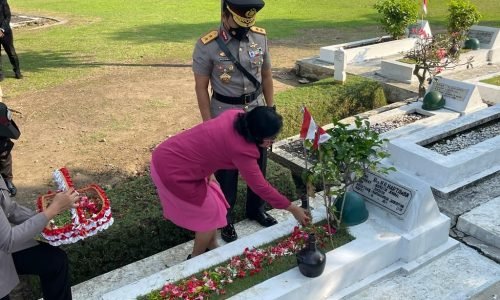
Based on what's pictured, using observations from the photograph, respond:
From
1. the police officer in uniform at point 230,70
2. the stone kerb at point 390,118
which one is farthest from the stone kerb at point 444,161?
the police officer in uniform at point 230,70

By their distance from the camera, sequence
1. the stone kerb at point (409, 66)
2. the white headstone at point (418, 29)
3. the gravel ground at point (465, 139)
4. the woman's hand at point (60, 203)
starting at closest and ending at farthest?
1. the woman's hand at point (60, 203)
2. the gravel ground at point (465, 139)
3. the stone kerb at point (409, 66)
4. the white headstone at point (418, 29)

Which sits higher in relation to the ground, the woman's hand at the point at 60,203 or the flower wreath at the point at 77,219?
the woman's hand at the point at 60,203

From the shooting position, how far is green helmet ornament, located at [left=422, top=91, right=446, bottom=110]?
675 cm

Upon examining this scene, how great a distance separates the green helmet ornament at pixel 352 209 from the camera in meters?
3.85

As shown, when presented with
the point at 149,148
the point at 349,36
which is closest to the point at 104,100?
the point at 149,148

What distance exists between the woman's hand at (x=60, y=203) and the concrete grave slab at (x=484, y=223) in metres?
3.31

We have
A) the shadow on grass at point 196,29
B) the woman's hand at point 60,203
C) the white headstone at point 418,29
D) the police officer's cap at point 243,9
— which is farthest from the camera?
the shadow on grass at point 196,29

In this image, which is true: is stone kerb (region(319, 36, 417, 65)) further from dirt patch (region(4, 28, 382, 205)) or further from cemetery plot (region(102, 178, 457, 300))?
cemetery plot (region(102, 178, 457, 300))

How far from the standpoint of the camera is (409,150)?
5008 millimetres

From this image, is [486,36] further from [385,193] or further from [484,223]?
[385,193]

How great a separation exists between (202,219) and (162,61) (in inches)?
334

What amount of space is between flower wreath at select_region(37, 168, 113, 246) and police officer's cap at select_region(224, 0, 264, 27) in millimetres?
1714

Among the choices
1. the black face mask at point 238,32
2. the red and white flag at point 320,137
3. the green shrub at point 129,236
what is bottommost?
the green shrub at point 129,236

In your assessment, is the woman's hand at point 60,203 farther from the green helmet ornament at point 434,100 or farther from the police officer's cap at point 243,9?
the green helmet ornament at point 434,100
